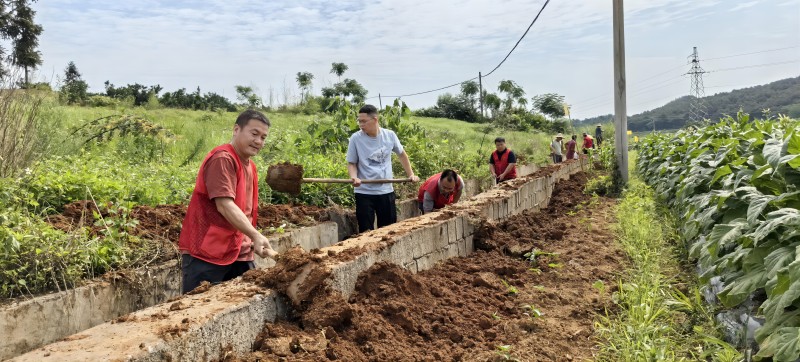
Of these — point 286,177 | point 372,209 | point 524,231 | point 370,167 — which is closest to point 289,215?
point 286,177

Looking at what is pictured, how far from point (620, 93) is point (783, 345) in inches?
424

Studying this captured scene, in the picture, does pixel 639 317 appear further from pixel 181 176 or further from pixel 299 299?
pixel 181 176

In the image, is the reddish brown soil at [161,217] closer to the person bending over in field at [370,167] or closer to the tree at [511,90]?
the person bending over in field at [370,167]

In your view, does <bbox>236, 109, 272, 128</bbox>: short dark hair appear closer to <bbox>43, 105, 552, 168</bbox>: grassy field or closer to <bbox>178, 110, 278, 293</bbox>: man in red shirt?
<bbox>178, 110, 278, 293</bbox>: man in red shirt

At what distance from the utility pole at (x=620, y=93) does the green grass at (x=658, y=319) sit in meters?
6.86

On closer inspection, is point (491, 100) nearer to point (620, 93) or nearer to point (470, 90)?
point (470, 90)

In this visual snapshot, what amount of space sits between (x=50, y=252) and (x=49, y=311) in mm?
388

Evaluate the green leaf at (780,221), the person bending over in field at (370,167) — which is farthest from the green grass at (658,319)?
the person bending over in field at (370,167)

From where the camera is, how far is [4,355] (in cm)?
341

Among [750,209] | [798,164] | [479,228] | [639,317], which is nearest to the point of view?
[798,164]

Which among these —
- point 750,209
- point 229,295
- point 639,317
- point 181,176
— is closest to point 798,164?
point 750,209

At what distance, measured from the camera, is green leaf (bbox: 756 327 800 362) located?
234cm

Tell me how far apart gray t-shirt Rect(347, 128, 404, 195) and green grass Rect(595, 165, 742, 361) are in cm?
258

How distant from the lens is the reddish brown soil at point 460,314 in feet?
10.3
